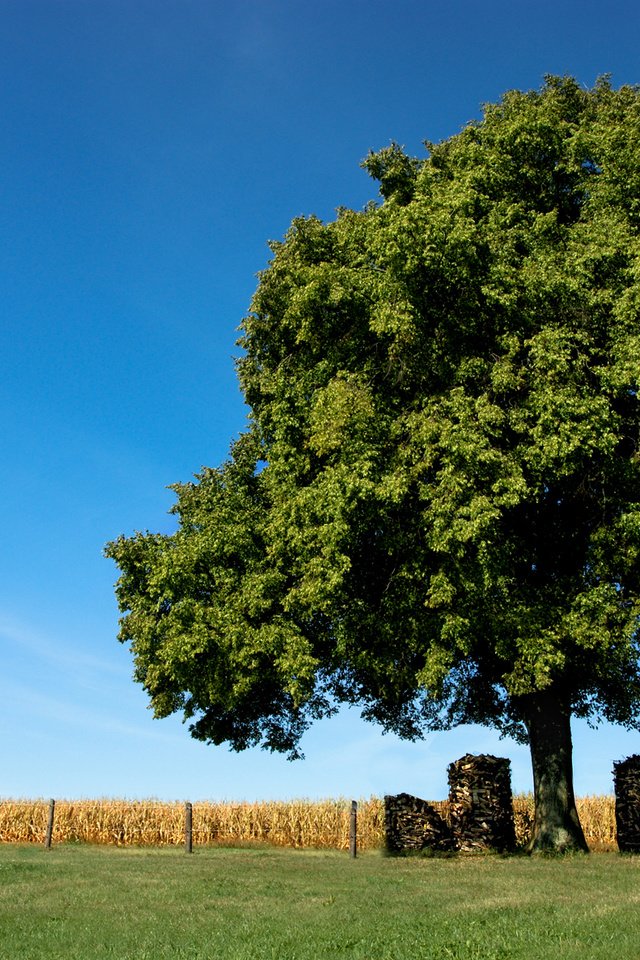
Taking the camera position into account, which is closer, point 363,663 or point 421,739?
point 363,663

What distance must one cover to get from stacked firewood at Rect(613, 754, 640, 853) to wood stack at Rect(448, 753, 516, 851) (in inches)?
153

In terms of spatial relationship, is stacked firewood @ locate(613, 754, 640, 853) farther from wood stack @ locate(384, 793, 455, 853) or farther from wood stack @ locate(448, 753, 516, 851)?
wood stack @ locate(384, 793, 455, 853)

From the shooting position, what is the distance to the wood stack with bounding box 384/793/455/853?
34594 mm

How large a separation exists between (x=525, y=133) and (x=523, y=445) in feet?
38.8

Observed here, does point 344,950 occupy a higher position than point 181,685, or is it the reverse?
point 181,685

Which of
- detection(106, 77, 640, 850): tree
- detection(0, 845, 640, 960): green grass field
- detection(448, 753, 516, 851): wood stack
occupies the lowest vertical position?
detection(0, 845, 640, 960): green grass field

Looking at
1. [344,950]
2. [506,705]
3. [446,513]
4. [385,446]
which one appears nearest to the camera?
[344,950]

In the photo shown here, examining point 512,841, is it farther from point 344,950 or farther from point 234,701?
point 344,950

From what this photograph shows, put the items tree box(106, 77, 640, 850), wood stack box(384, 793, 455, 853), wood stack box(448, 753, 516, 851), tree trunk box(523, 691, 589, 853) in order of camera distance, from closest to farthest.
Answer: tree box(106, 77, 640, 850), tree trunk box(523, 691, 589, 853), wood stack box(448, 753, 516, 851), wood stack box(384, 793, 455, 853)

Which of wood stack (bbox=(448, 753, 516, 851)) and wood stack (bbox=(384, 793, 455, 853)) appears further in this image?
wood stack (bbox=(384, 793, 455, 853))

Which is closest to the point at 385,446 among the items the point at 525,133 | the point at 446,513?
the point at 446,513

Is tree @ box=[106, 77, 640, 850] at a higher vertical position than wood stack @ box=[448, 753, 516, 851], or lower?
higher

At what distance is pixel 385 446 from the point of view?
26156mm

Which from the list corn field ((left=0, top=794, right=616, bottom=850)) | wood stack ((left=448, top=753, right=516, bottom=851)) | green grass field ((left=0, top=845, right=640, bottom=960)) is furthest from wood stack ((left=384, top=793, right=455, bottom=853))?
green grass field ((left=0, top=845, right=640, bottom=960))
